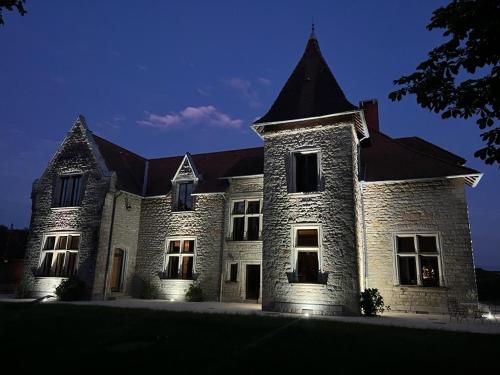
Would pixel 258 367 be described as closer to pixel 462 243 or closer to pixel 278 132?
pixel 278 132

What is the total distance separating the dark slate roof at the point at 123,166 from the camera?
19.4 metres

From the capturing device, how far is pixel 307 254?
13.7m

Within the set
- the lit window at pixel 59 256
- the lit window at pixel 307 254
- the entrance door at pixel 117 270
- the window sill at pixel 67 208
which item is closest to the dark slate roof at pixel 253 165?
the window sill at pixel 67 208

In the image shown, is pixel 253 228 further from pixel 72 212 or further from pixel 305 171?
pixel 72 212

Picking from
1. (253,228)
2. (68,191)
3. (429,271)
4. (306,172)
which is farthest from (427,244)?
(68,191)

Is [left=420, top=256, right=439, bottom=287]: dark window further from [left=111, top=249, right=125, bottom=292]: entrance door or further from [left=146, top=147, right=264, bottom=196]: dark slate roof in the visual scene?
[left=111, top=249, right=125, bottom=292]: entrance door

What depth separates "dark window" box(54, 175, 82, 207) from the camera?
61.1ft

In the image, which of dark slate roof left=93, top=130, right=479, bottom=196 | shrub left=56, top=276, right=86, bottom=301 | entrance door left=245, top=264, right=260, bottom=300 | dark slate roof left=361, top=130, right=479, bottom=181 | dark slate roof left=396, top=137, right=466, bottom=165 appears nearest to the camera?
dark slate roof left=361, top=130, right=479, bottom=181

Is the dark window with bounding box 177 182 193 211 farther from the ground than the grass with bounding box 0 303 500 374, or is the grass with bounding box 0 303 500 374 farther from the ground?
the dark window with bounding box 177 182 193 211

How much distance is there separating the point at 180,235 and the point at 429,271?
1191 centimetres

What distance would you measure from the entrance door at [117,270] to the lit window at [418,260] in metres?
13.6

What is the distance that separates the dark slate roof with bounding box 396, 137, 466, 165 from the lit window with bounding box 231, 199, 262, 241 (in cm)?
820

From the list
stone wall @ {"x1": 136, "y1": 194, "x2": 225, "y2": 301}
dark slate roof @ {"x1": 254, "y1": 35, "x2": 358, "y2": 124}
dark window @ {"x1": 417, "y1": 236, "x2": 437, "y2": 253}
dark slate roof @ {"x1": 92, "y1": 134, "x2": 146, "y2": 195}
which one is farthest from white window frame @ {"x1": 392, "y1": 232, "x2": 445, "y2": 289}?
dark slate roof @ {"x1": 92, "y1": 134, "x2": 146, "y2": 195}

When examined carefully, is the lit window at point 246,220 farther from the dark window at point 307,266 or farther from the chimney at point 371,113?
the chimney at point 371,113
